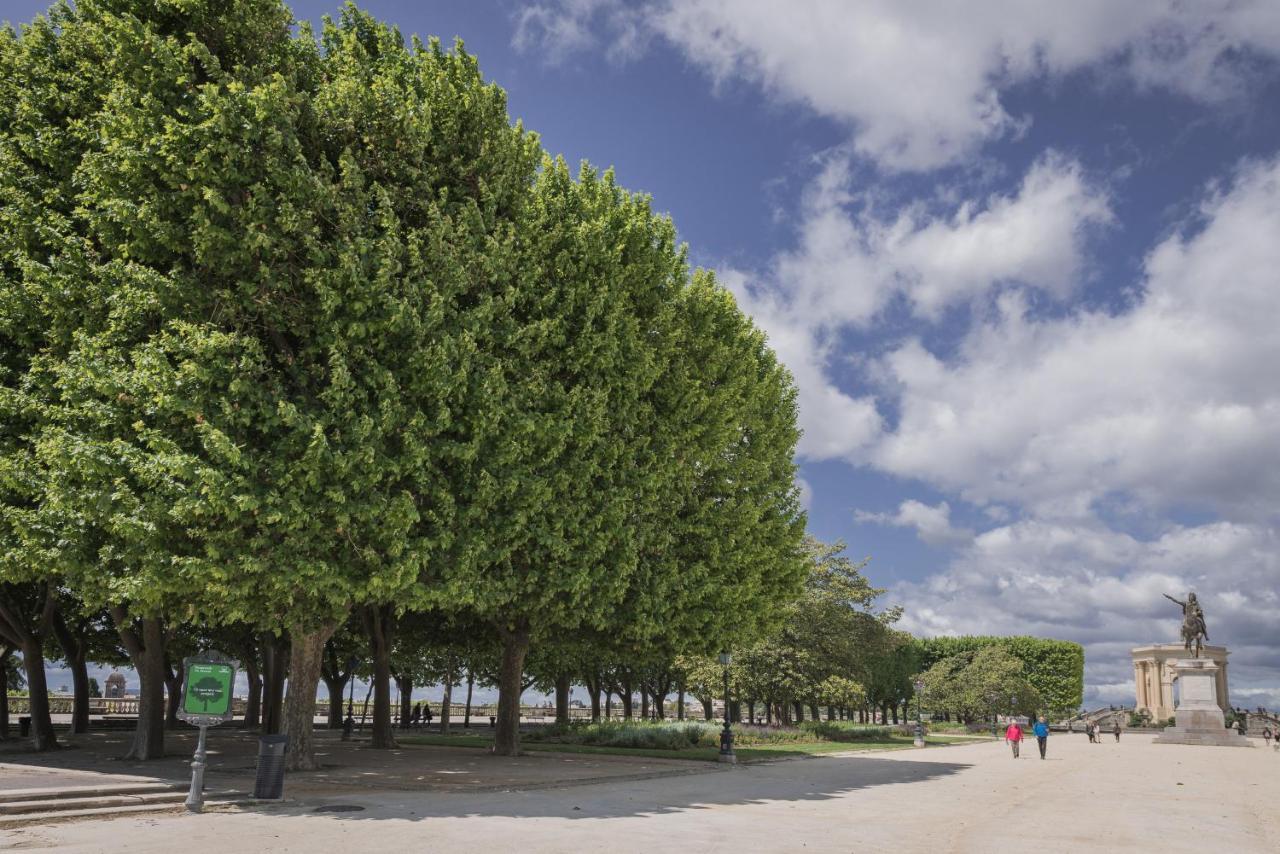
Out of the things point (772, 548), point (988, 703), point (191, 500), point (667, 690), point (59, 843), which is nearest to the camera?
point (59, 843)

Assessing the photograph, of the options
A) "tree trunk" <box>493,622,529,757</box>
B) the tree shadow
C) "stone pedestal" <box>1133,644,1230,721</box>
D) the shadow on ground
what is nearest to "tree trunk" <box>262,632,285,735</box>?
the shadow on ground

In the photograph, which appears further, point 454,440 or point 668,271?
point 668,271

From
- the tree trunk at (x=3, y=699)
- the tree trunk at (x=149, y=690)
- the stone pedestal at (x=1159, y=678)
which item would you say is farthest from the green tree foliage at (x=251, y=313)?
the stone pedestal at (x=1159, y=678)

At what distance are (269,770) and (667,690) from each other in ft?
176

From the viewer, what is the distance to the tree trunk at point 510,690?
2747cm

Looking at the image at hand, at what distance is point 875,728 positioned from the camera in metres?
55.2

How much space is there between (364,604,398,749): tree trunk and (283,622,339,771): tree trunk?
385 inches

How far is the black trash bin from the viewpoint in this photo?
640 inches

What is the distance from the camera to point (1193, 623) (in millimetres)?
65500

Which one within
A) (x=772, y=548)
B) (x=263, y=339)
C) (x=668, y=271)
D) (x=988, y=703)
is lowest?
(x=988, y=703)

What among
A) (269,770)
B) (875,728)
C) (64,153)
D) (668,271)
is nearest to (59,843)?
(269,770)

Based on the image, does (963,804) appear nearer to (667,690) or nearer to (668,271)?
(668,271)

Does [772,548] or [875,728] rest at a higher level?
[772,548]

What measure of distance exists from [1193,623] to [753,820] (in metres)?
64.5
